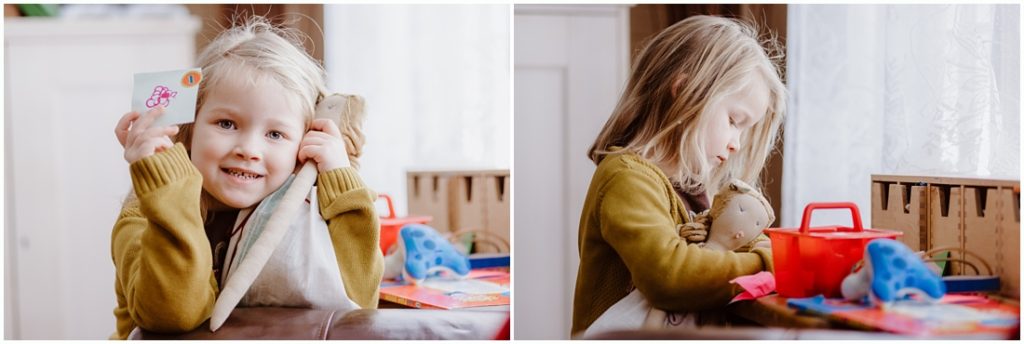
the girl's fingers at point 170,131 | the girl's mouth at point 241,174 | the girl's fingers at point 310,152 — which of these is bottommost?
the girl's mouth at point 241,174

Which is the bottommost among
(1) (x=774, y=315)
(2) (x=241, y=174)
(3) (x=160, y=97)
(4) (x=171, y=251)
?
(1) (x=774, y=315)

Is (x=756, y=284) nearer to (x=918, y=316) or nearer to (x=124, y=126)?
(x=918, y=316)

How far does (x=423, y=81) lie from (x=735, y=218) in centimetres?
63

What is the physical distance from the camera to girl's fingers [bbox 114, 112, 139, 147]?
1.48 meters

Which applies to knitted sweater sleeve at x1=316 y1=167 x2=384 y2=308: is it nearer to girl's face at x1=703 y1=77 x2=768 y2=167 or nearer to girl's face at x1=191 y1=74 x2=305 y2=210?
girl's face at x1=191 y1=74 x2=305 y2=210

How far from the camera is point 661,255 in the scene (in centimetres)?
146

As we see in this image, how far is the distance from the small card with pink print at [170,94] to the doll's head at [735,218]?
0.81m

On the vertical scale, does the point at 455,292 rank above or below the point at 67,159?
below

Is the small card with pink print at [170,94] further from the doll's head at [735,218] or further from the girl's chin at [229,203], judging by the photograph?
the doll's head at [735,218]

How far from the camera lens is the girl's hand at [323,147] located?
4.86ft

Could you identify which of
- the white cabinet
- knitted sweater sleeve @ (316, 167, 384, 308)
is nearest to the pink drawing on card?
the white cabinet

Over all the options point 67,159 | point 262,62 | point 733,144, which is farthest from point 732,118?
point 67,159

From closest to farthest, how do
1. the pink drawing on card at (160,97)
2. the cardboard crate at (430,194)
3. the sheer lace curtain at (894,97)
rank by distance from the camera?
1. the pink drawing on card at (160,97)
2. the sheer lace curtain at (894,97)
3. the cardboard crate at (430,194)

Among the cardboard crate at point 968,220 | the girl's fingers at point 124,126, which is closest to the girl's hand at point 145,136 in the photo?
the girl's fingers at point 124,126
